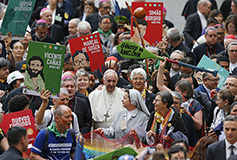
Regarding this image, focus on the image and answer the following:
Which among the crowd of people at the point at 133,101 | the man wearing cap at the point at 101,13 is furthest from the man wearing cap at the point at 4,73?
the man wearing cap at the point at 101,13

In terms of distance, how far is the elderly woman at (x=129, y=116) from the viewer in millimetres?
10539

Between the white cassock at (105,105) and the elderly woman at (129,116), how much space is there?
585 millimetres

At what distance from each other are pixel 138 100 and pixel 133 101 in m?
0.09

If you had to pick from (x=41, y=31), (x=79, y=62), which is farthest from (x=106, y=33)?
(x=79, y=62)

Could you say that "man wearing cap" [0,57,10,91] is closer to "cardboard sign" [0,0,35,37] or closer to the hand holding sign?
"cardboard sign" [0,0,35,37]

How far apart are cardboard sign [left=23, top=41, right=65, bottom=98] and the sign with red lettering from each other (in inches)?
26.2

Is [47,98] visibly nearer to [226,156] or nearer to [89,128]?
[89,128]

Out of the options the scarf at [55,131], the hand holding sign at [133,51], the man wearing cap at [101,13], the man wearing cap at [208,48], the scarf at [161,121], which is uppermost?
the man wearing cap at [101,13]

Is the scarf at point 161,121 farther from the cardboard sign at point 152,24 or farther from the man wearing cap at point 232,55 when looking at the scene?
the cardboard sign at point 152,24

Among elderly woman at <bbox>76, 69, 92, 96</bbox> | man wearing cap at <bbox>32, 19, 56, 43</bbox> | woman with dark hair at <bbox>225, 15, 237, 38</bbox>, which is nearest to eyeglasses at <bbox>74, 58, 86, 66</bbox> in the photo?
elderly woman at <bbox>76, 69, 92, 96</bbox>

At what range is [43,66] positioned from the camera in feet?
34.2

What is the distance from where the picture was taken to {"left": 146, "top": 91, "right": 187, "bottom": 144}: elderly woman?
9664mm

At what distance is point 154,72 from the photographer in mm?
12242

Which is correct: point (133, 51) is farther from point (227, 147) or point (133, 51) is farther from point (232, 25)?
point (232, 25)
